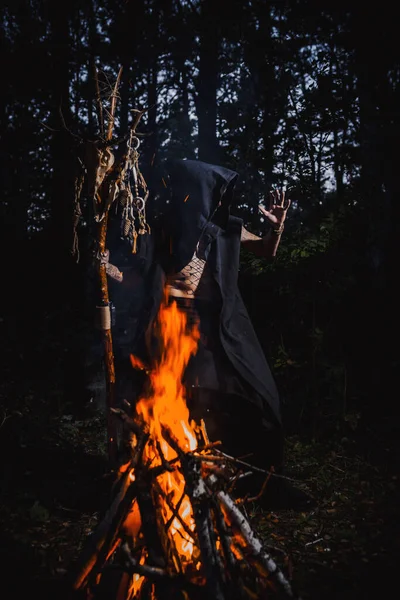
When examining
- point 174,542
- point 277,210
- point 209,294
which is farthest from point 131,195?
point 174,542

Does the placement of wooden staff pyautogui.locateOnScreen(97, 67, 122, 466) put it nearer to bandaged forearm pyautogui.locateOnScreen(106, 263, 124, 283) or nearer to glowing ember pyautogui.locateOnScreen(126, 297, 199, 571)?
bandaged forearm pyautogui.locateOnScreen(106, 263, 124, 283)

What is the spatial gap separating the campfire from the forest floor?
198mm

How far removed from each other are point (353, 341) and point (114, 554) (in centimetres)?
454

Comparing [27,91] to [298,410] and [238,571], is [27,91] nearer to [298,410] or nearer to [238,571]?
[298,410]

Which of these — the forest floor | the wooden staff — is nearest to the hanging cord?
the wooden staff

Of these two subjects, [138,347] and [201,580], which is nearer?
[201,580]

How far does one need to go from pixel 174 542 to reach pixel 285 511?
1.91m

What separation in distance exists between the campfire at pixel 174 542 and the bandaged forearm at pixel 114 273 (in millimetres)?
1369

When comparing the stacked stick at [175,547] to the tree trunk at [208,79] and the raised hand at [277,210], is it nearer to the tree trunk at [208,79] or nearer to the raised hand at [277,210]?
the raised hand at [277,210]

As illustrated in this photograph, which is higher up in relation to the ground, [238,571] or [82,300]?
[82,300]

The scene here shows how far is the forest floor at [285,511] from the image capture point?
3182mm

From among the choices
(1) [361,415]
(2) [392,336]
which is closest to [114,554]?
(1) [361,415]

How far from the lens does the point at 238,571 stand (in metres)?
2.37

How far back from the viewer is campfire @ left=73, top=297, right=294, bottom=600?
233 centimetres
